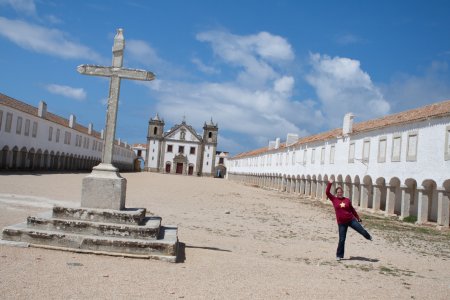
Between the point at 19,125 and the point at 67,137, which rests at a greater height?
the point at 67,137

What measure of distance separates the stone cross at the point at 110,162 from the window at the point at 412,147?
17.3 meters

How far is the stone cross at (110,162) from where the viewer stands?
742cm

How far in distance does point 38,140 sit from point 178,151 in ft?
145

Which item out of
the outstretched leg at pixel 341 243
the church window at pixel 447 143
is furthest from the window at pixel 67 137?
the outstretched leg at pixel 341 243

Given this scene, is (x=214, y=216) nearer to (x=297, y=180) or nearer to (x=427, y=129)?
(x=427, y=129)

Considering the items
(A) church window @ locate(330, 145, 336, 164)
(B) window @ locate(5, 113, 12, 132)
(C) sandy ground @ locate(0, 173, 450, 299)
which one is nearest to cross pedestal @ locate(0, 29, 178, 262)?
(C) sandy ground @ locate(0, 173, 450, 299)

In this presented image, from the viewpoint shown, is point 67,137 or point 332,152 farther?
point 67,137

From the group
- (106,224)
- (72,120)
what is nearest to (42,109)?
(72,120)

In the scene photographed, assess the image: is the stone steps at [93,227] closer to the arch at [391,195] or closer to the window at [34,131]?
the arch at [391,195]

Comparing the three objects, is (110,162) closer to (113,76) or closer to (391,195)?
(113,76)

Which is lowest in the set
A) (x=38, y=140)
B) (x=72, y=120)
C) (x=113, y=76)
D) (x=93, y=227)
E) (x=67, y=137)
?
(x=93, y=227)

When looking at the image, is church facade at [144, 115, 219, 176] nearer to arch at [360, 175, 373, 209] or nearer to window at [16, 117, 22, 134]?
window at [16, 117, 22, 134]

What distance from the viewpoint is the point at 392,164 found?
76.5 feet

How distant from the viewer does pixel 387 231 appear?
15.2m
